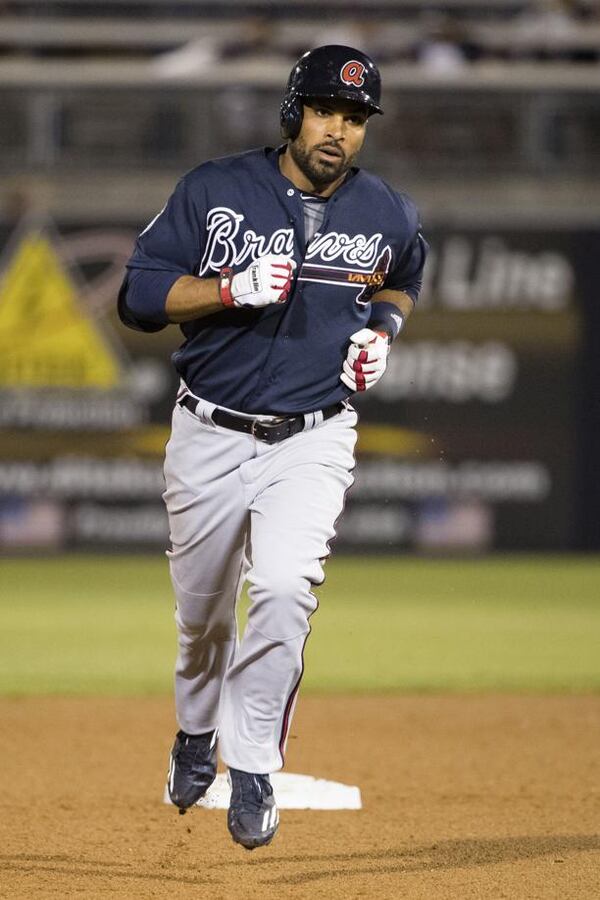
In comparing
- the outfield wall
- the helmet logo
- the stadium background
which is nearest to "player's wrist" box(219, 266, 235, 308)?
the helmet logo

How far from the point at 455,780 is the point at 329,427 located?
2.01m

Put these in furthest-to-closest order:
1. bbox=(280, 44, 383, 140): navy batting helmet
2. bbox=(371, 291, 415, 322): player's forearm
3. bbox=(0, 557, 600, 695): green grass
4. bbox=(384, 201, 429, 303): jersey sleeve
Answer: bbox=(0, 557, 600, 695): green grass
bbox=(371, 291, 415, 322): player's forearm
bbox=(384, 201, 429, 303): jersey sleeve
bbox=(280, 44, 383, 140): navy batting helmet

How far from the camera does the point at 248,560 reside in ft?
14.5

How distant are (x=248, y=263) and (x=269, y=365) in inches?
11.6

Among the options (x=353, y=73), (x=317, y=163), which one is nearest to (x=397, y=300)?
(x=317, y=163)

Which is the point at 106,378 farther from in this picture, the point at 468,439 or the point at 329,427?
the point at 329,427

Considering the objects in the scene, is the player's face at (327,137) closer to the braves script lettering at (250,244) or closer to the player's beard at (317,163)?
the player's beard at (317,163)

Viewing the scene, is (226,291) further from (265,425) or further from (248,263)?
(265,425)

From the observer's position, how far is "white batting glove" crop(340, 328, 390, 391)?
4227mm

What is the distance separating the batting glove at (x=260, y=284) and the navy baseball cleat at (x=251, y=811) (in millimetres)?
1280

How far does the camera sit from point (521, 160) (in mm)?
13375

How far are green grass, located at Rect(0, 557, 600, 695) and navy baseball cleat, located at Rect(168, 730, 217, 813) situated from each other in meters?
3.16

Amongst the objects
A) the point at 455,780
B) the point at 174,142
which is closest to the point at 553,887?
the point at 455,780

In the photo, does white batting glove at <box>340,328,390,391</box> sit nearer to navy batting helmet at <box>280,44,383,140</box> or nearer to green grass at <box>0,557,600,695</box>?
navy batting helmet at <box>280,44,383,140</box>
